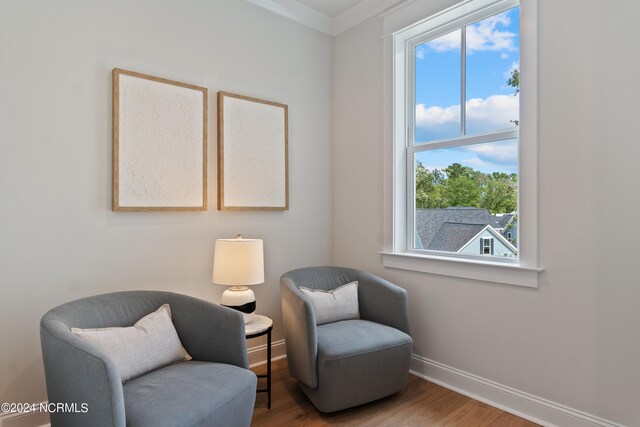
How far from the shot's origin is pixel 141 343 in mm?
1772

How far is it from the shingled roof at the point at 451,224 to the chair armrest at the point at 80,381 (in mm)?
2186

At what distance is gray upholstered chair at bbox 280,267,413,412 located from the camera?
212 centimetres

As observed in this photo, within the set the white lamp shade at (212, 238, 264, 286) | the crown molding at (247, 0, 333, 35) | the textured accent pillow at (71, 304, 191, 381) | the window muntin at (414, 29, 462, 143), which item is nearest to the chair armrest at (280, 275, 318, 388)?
the white lamp shade at (212, 238, 264, 286)

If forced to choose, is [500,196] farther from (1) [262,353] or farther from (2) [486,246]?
(1) [262,353]

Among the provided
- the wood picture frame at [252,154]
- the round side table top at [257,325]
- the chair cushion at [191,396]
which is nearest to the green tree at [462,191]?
the wood picture frame at [252,154]

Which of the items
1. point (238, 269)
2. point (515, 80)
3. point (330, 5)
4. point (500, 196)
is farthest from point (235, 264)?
point (330, 5)

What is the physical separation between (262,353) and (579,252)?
2230 millimetres

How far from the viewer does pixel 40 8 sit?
2008mm

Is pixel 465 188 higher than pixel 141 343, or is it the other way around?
pixel 465 188

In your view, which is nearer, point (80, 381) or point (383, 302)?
point (80, 381)

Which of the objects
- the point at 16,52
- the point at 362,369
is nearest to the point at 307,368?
the point at 362,369

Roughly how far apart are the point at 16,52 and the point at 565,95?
2908mm

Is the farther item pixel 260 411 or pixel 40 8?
pixel 260 411

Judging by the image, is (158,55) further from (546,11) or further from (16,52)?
(546,11)
